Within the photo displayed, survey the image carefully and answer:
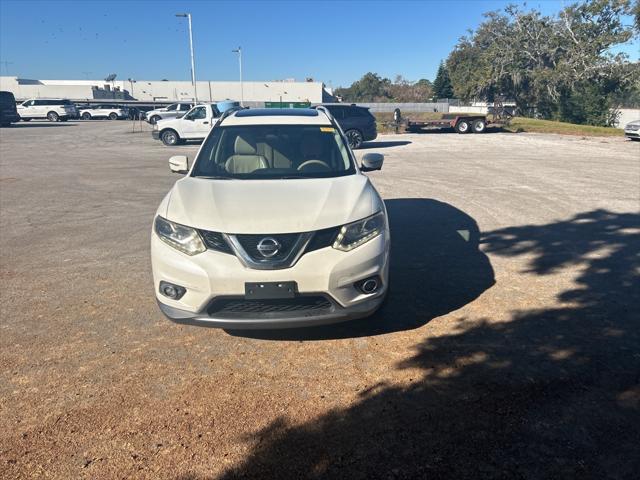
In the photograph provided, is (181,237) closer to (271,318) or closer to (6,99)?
(271,318)

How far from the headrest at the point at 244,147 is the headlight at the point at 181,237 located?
Result: 154cm

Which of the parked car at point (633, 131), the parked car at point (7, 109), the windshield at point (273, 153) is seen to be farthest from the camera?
the parked car at point (7, 109)

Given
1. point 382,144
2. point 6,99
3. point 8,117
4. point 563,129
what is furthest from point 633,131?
point 6,99

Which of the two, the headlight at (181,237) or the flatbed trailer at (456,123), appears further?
the flatbed trailer at (456,123)

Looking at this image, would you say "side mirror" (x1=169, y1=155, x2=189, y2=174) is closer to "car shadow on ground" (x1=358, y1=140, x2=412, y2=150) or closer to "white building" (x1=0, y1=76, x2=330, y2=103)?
"car shadow on ground" (x1=358, y1=140, x2=412, y2=150)

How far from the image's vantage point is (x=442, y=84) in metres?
83.2

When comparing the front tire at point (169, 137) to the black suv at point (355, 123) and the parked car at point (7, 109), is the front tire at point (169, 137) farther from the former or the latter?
the parked car at point (7, 109)

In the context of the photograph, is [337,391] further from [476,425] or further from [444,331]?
[444,331]

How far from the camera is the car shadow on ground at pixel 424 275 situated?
4230mm

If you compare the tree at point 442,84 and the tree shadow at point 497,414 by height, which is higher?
the tree at point 442,84

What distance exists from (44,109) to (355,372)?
5079 cm

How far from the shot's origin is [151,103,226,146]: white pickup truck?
22719 mm

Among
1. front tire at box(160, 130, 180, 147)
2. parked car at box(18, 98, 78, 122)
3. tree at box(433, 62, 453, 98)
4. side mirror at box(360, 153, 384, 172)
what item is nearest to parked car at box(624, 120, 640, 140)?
front tire at box(160, 130, 180, 147)

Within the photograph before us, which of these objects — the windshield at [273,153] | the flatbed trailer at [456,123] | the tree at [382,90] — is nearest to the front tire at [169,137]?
the flatbed trailer at [456,123]
